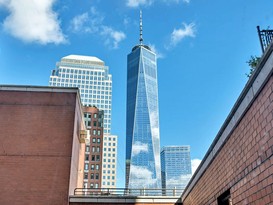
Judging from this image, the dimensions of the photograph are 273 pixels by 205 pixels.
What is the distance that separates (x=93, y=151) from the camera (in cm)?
8731

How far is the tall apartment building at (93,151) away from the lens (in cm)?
8594

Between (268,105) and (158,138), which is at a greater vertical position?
(158,138)

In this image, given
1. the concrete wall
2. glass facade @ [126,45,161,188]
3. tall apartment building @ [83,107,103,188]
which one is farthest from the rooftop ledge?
glass facade @ [126,45,161,188]

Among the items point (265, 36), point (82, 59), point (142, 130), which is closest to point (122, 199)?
point (265, 36)

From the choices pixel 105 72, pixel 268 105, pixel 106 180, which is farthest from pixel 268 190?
pixel 105 72

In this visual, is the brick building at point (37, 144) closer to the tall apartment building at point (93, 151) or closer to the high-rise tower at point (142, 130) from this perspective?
the tall apartment building at point (93, 151)

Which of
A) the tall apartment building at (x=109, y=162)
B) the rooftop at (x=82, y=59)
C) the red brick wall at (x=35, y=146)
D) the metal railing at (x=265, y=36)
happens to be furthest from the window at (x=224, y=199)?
the rooftop at (x=82, y=59)

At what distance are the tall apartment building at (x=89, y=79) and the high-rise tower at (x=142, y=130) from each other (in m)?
15.9

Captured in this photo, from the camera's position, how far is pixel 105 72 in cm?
16088

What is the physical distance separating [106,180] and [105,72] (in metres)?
62.2

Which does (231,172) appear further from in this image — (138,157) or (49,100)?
(138,157)

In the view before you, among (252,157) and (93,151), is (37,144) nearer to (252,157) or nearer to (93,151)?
(252,157)

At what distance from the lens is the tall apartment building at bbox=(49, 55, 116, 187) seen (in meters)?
153

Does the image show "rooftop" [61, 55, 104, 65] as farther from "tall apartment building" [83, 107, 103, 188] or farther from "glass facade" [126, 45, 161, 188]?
"tall apartment building" [83, 107, 103, 188]
